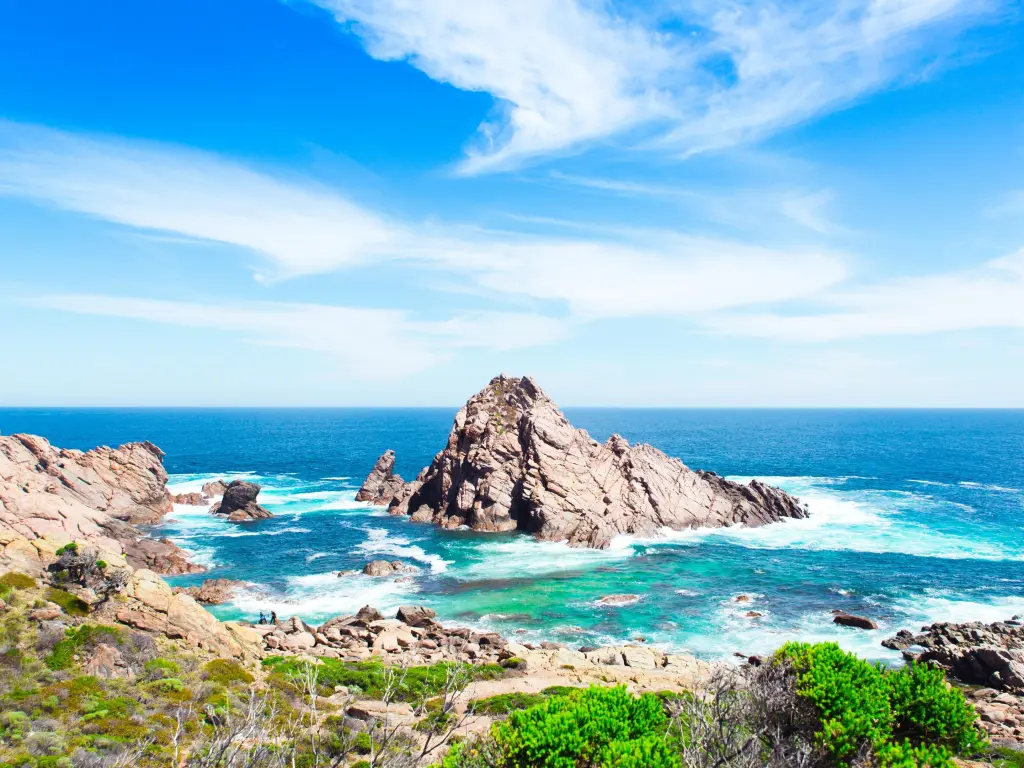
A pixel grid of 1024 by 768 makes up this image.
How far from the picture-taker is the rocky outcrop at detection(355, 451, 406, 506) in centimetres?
9638

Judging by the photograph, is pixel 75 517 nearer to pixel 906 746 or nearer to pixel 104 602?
pixel 104 602

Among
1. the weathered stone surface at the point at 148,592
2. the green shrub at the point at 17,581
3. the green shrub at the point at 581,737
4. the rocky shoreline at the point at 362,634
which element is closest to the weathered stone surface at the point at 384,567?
the rocky shoreline at the point at 362,634

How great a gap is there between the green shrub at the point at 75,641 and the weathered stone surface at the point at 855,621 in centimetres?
4816

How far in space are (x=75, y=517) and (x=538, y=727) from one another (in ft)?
189

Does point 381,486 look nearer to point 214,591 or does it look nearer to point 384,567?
point 384,567

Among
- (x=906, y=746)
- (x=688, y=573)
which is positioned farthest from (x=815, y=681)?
(x=688, y=573)

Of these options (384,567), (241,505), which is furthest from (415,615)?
(241,505)

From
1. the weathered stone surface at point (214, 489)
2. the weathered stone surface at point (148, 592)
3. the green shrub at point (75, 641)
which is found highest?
the weathered stone surface at point (148, 592)

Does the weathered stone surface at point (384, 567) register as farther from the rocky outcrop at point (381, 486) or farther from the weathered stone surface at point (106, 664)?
the rocky outcrop at point (381, 486)

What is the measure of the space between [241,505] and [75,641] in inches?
2359

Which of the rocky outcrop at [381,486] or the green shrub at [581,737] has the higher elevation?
the green shrub at [581,737]

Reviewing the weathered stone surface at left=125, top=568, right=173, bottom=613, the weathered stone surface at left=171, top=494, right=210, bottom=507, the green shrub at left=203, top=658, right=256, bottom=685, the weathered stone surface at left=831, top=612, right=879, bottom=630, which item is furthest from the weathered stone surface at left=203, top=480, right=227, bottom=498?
the weathered stone surface at left=831, top=612, right=879, bottom=630

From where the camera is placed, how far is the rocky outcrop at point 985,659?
2902cm

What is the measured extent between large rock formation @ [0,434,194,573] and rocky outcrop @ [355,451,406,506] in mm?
28355
